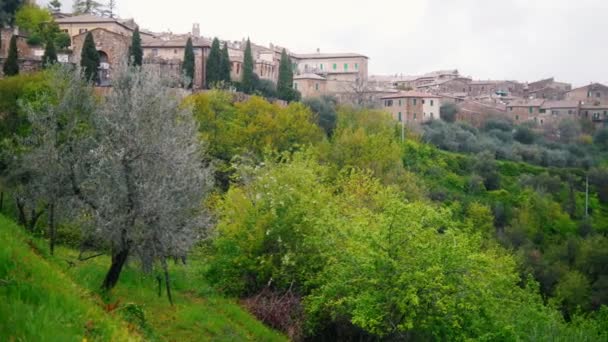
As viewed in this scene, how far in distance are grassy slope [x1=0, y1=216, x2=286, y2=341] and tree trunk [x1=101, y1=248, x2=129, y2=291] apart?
0.22 m

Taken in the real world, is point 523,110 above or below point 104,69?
below

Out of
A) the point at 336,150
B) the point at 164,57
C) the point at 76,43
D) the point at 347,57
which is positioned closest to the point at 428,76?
the point at 347,57

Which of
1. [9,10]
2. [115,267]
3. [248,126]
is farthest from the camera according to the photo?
[9,10]

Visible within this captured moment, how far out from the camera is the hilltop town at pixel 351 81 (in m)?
62.4

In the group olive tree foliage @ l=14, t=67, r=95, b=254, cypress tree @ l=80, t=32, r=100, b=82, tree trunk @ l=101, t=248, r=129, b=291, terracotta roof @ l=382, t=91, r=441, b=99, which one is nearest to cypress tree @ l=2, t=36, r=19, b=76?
cypress tree @ l=80, t=32, r=100, b=82

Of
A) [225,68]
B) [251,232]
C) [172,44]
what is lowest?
[251,232]

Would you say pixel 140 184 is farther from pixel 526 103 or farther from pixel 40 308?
pixel 526 103

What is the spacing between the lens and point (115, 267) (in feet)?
44.7

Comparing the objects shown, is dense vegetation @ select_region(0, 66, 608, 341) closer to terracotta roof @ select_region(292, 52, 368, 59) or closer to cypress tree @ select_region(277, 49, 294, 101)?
cypress tree @ select_region(277, 49, 294, 101)

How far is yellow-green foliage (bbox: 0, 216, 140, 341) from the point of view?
610cm

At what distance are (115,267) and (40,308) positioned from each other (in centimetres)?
719

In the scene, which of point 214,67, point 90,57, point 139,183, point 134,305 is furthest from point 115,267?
point 214,67

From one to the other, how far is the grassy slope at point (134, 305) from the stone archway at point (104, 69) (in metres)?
37.1

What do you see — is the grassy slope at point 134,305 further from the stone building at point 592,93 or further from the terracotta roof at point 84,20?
the stone building at point 592,93
